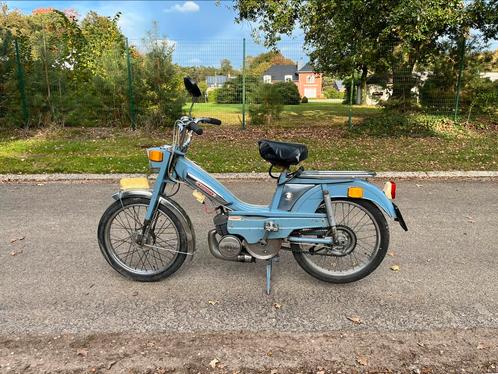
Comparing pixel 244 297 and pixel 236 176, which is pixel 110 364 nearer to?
pixel 244 297

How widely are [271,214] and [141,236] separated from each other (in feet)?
3.57

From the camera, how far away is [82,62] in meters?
12.2

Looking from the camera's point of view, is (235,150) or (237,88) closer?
(235,150)

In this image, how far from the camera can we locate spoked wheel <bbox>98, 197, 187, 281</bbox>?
3.28 metres

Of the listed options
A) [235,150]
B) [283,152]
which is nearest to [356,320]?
[283,152]

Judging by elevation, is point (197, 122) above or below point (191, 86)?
below

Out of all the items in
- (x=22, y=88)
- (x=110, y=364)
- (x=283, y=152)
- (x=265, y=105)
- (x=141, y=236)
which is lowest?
(x=110, y=364)

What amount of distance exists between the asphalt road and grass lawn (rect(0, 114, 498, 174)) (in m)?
2.53

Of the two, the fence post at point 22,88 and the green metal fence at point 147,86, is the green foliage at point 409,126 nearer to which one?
the green metal fence at point 147,86

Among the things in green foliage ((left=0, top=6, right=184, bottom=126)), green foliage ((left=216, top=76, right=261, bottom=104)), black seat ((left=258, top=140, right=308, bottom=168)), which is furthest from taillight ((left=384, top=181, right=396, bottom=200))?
green foliage ((left=216, top=76, right=261, bottom=104))

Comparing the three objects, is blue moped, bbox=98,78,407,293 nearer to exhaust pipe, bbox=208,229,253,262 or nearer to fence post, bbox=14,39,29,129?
exhaust pipe, bbox=208,229,253,262

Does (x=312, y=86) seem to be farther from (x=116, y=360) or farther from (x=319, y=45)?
(x=116, y=360)

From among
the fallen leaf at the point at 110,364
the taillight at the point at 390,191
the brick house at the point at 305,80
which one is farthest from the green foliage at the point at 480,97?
the brick house at the point at 305,80

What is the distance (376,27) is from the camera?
32.2ft
